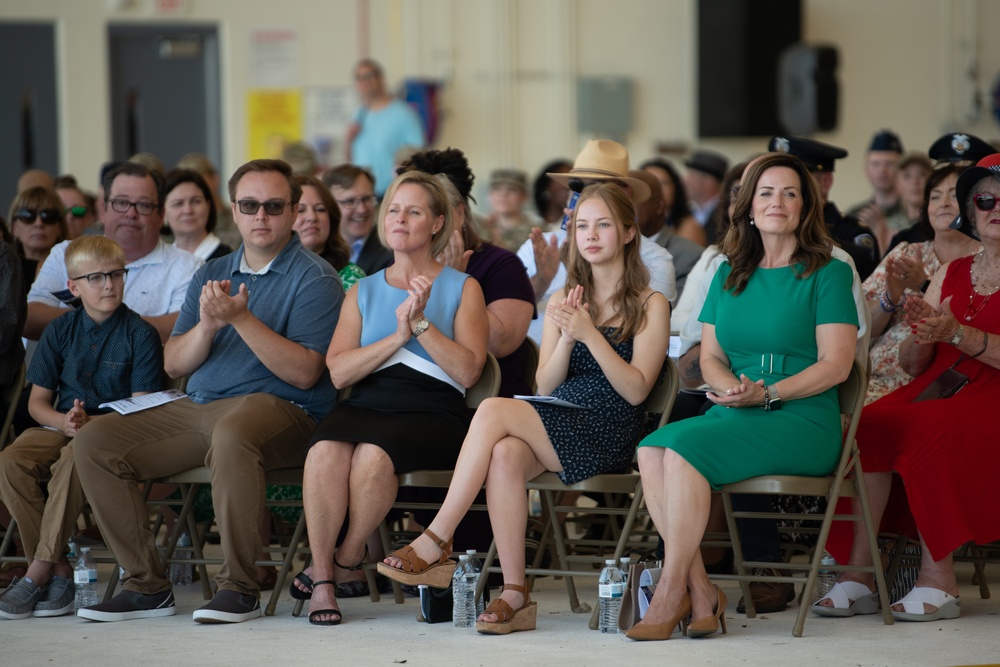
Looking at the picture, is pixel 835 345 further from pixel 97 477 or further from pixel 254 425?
pixel 97 477

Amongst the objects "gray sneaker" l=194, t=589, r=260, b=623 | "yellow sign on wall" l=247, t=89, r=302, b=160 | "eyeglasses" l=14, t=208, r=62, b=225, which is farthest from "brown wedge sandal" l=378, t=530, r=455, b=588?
"yellow sign on wall" l=247, t=89, r=302, b=160

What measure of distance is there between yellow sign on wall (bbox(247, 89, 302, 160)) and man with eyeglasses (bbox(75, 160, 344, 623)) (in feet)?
20.0

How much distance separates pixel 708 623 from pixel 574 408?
0.73m

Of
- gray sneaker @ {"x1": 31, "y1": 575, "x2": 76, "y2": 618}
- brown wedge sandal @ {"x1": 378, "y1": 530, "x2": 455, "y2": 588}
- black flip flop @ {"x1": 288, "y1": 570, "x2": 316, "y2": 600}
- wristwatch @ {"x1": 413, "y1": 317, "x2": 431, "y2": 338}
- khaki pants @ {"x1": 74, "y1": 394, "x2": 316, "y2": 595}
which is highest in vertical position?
wristwatch @ {"x1": 413, "y1": 317, "x2": 431, "y2": 338}

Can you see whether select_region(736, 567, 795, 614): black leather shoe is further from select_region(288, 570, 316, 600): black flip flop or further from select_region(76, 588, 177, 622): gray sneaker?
select_region(76, 588, 177, 622): gray sneaker

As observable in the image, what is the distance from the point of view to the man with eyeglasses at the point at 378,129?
9.86m

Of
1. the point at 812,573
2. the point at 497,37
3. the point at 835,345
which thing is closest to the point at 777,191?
the point at 835,345

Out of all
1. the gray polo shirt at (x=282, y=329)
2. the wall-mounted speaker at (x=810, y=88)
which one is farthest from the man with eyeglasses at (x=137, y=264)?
the wall-mounted speaker at (x=810, y=88)

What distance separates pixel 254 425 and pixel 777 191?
5.43 feet

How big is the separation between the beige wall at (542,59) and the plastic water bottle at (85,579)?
257 inches

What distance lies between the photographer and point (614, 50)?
10891mm

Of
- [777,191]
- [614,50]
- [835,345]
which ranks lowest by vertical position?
[835,345]

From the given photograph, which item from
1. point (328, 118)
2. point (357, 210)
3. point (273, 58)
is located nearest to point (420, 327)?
point (357, 210)

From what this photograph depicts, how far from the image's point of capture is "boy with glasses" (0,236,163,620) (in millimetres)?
4371
